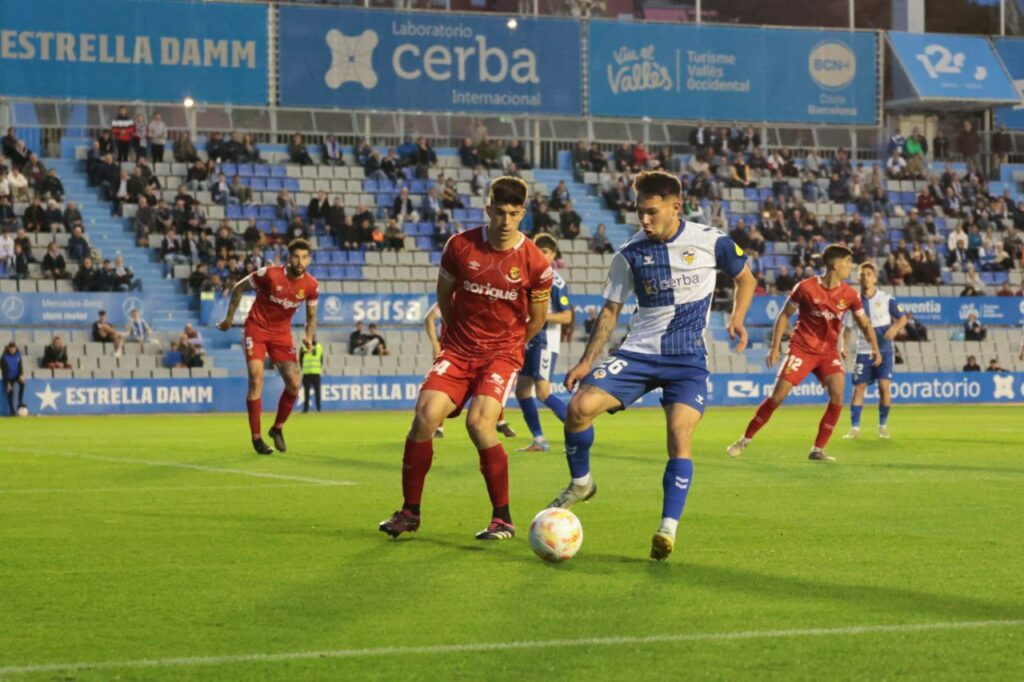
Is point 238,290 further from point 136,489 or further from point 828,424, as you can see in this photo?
point 828,424

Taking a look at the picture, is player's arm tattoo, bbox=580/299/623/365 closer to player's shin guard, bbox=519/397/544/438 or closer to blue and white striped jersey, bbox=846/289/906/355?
player's shin guard, bbox=519/397/544/438

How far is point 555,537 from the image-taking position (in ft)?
27.9

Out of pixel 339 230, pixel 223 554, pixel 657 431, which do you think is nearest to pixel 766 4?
pixel 339 230

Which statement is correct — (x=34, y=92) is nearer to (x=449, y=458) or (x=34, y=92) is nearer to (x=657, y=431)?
(x=657, y=431)

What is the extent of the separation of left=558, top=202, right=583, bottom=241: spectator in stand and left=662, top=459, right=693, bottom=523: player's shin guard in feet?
103

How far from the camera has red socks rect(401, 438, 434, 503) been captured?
990 cm

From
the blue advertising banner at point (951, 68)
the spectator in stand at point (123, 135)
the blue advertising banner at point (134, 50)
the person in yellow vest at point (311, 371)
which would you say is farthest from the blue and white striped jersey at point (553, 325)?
the blue advertising banner at point (951, 68)

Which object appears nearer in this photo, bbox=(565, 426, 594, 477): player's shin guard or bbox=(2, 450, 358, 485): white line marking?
bbox=(565, 426, 594, 477): player's shin guard

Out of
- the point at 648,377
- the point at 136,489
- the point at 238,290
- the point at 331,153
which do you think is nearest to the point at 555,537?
the point at 648,377

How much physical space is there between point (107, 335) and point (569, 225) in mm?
12598

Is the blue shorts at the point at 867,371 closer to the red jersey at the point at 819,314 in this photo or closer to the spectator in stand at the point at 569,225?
the red jersey at the point at 819,314

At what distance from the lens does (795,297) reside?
1783cm

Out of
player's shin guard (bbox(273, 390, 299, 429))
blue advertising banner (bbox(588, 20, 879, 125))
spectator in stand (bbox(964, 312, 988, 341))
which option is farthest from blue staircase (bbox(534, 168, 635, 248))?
player's shin guard (bbox(273, 390, 299, 429))

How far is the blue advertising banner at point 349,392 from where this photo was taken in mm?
32344
